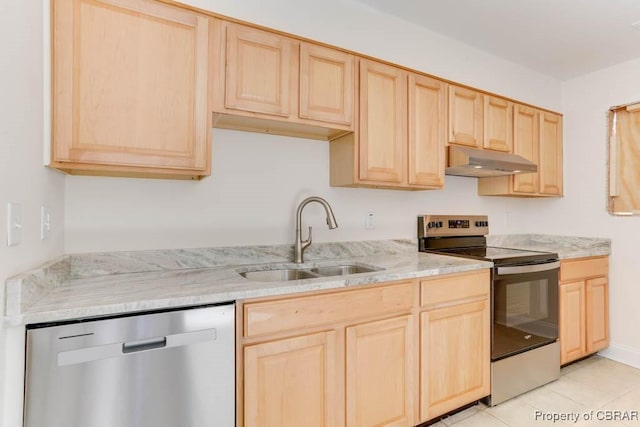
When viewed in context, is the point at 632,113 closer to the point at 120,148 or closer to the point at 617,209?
the point at 617,209

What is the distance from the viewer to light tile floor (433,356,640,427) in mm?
1932

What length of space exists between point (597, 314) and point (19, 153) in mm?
3765

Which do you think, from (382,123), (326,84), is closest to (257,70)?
(326,84)

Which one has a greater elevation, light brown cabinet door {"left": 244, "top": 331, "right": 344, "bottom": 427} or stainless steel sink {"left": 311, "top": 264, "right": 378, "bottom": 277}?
stainless steel sink {"left": 311, "top": 264, "right": 378, "bottom": 277}

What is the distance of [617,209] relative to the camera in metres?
2.83

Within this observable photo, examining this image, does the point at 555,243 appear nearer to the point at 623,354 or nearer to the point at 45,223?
the point at 623,354

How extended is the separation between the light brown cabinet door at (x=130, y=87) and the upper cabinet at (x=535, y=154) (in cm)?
240

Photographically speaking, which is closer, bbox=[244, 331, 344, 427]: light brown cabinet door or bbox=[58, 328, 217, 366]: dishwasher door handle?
bbox=[58, 328, 217, 366]: dishwasher door handle

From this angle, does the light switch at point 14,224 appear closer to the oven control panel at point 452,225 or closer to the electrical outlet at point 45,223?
the electrical outlet at point 45,223

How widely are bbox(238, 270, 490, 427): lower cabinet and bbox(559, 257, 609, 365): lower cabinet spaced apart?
94cm

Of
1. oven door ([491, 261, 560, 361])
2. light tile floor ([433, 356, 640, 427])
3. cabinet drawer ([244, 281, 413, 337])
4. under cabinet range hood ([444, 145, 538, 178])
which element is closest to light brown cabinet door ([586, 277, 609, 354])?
light tile floor ([433, 356, 640, 427])

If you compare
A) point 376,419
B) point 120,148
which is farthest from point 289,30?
point 376,419

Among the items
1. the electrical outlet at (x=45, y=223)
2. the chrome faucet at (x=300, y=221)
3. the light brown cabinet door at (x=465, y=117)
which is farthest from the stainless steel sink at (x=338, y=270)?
the electrical outlet at (x=45, y=223)

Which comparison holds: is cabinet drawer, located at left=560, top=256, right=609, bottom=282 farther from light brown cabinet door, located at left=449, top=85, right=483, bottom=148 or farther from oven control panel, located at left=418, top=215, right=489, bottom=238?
light brown cabinet door, located at left=449, top=85, right=483, bottom=148
